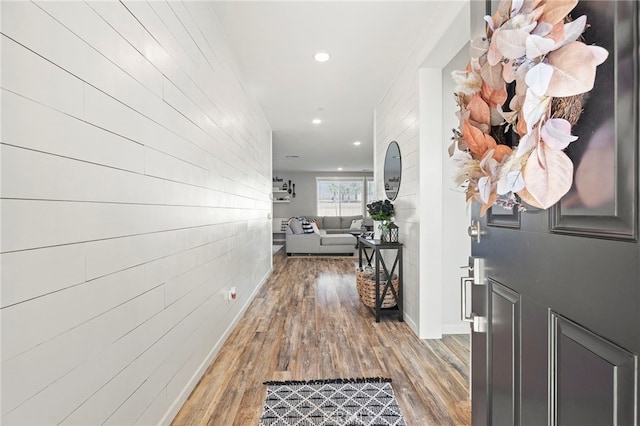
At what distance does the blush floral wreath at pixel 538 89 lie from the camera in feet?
1.86

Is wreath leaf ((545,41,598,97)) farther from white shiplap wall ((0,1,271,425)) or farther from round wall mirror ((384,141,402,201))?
round wall mirror ((384,141,402,201))

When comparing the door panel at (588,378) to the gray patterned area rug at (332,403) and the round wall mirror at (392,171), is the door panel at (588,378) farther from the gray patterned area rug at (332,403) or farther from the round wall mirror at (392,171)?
the round wall mirror at (392,171)

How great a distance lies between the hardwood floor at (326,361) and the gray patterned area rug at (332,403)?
6 cm

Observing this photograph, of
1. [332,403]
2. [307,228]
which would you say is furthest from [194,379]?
[307,228]

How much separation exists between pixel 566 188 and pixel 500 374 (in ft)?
2.16

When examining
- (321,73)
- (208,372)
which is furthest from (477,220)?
(321,73)

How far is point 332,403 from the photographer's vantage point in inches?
68.4

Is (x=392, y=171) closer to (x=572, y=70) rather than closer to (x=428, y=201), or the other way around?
(x=428, y=201)

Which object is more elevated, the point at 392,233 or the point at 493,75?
the point at 493,75

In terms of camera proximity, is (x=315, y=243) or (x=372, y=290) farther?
(x=315, y=243)

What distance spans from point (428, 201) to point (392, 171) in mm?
921

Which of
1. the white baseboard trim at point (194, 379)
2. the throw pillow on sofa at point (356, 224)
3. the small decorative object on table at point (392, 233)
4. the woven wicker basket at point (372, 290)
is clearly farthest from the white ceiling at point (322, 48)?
the throw pillow on sofa at point (356, 224)

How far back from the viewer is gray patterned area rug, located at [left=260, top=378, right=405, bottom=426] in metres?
1.60

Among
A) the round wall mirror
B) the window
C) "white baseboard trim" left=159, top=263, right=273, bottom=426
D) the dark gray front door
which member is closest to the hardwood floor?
"white baseboard trim" left=159, top=263, right=273, bottom=426
